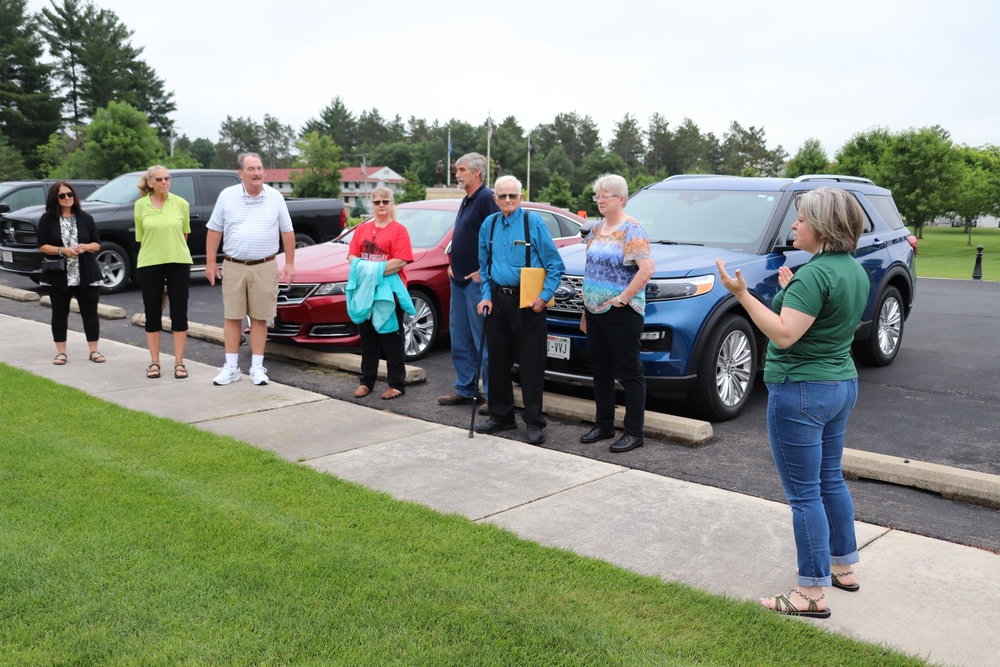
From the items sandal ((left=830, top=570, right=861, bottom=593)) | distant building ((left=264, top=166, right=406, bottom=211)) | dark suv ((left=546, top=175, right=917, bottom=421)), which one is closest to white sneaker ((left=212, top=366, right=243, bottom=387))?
dark suv ((left=546, top=175, right=917, bottom=421))

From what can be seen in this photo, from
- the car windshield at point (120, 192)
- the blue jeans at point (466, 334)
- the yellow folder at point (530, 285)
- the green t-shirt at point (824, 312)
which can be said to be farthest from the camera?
the car windshield at point (120, 192)

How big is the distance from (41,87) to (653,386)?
68.3m

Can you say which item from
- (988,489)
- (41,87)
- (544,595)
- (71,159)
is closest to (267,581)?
(544,595)

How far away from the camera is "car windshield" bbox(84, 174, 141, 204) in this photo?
47.1 feet

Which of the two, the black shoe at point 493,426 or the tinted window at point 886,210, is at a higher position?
the tinted window at point 886,210

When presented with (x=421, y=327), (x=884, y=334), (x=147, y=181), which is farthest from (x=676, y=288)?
(x=147, y=181)

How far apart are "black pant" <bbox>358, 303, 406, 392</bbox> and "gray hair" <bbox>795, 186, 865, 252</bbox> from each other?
4.61m

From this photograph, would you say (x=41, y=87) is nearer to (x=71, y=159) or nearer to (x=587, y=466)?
(x=71, y=159)

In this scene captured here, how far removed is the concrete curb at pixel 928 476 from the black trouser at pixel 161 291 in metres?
5.87

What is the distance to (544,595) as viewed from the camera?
3586 mm

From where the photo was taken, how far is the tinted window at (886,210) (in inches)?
343

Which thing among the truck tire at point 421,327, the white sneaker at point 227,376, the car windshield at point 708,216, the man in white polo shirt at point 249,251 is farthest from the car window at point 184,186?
the car windshield at point 708,216

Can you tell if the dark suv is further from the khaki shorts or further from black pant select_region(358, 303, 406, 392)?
the khaki shorts

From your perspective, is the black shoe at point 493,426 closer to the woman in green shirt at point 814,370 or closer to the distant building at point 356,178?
the woman in green shirt at point 814,370
